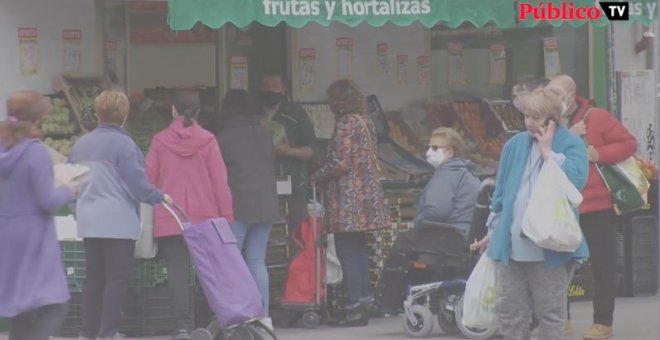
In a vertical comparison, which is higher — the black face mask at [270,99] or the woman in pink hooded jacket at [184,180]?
the black face mask at [270,99]

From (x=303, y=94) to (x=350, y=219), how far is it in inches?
91.8

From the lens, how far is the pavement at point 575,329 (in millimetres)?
11695

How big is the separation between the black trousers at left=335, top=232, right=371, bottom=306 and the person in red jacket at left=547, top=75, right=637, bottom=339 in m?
1.96

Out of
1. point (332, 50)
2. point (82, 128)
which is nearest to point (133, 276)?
point (82, 128)

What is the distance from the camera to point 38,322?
27.7 feet

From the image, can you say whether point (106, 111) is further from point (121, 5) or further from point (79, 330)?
point (121, 5)

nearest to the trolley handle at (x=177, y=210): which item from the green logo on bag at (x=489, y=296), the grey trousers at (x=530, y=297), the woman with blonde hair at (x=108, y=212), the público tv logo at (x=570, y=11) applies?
the woman with blonde hair at (x=108, y=212)

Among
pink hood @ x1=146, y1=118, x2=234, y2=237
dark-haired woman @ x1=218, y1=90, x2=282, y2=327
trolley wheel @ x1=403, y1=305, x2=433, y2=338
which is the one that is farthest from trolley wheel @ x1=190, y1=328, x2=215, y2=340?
trolley wheel @ x1=403, y1=305, x2=433, y2=338

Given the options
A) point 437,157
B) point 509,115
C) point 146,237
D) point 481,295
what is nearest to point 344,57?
point 509,115

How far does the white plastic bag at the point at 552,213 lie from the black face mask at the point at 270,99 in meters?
4.24

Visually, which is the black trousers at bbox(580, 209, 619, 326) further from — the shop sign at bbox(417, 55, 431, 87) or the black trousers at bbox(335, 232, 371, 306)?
the shop sign at bbox(417, 55, 431, 87)

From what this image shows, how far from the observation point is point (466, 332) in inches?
445

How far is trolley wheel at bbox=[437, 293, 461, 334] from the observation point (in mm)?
11562

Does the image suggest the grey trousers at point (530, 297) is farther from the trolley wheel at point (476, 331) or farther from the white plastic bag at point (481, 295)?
the trolley wheel at point (476, 331)
